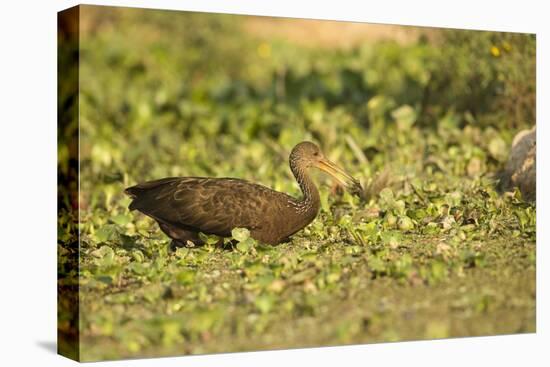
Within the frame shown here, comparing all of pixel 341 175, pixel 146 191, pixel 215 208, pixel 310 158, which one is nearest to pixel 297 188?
pixel 341 175

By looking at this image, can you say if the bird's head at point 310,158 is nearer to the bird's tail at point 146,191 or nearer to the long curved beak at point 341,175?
the long curved beak at point 341,175

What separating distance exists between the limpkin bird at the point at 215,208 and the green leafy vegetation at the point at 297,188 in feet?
0.40

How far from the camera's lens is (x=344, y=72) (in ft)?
48.0

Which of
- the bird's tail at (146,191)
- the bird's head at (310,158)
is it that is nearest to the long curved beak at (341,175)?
the bird's head at (310,158)

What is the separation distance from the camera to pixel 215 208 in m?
9.38

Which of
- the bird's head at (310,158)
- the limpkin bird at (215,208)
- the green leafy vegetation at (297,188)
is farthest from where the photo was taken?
the bird's head at (310,158)

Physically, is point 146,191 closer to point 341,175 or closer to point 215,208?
point 215,208

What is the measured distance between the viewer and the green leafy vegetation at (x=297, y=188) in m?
8.68

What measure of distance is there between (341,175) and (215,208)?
1258 millimetres

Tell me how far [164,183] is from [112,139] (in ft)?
12.7

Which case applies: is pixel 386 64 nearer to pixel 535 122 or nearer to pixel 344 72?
pixel 344 72

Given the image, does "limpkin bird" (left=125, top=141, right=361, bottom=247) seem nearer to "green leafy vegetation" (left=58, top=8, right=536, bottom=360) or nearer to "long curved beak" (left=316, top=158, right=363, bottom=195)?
"green leafy vegetation" (left=58, top=8, right=536, bottom=360)

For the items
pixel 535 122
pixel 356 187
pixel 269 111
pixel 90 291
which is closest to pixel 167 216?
pixel 90 291

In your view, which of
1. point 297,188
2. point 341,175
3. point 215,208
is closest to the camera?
point 215,208
